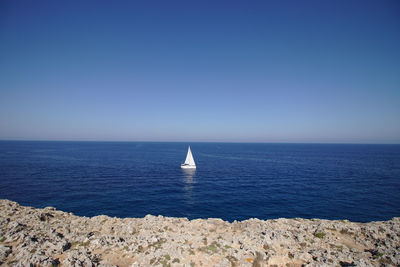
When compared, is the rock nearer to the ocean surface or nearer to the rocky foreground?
the rocky foreground

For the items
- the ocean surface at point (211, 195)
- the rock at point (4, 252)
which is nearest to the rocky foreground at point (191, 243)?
the rock at point (4, 252)

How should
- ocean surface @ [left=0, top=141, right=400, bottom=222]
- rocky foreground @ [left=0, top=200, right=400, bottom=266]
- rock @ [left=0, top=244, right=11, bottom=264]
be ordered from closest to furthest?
rock @ [left=0, top=244, right=11, bottom=264], rocky foreground @ [left=0, top=200, right=400, bottom=266], ocean surface @ [left=0, top=141, right=400, bottom=222]

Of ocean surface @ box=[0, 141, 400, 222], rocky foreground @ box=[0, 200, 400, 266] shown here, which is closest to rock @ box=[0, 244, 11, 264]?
rocky foreground @ box=[0, 200, 400, 266]

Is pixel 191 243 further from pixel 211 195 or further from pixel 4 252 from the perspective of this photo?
pixel 211 195

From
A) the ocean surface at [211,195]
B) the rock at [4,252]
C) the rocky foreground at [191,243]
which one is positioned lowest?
the ocean surface at [211,195]

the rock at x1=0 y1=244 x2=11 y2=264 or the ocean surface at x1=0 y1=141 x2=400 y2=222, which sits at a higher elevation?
the rock at x1=0 y1=244 x2=11 y2=264

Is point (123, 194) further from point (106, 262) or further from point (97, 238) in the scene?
point (106, 262)

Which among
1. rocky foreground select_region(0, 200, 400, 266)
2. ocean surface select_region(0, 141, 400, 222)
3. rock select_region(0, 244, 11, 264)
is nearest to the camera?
rock select_region(0, 244, 11, 264)

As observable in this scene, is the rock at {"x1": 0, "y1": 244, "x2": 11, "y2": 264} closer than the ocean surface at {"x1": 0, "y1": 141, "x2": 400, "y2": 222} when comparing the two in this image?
Yes

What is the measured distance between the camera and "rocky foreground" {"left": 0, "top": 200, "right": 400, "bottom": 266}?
15.0m

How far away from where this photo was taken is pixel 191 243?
18047mm

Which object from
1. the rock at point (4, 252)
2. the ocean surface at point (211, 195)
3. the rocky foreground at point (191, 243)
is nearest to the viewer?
the rock at point (4, 252)

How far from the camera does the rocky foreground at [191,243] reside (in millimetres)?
14961

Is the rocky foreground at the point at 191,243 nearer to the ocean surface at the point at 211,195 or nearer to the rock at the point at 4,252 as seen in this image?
the rock at the point at 4,252
